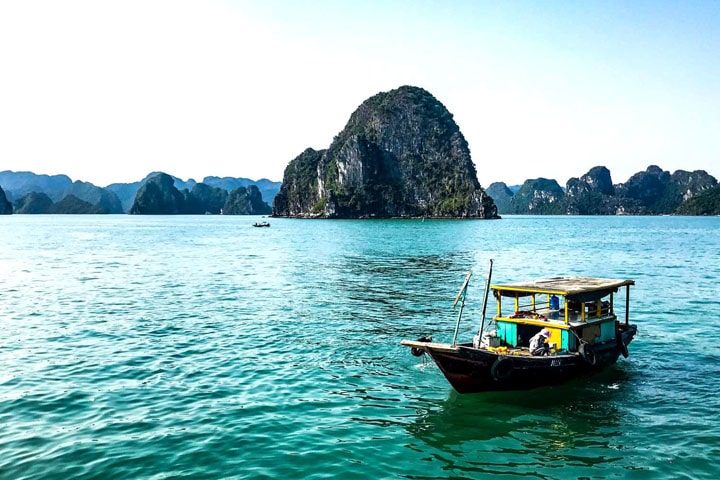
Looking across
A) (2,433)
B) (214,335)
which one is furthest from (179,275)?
(2,433)

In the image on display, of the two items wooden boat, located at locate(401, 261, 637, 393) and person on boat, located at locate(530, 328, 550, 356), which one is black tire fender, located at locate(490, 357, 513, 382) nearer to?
wooden boat, located at locate(401, 261, 637, 393)

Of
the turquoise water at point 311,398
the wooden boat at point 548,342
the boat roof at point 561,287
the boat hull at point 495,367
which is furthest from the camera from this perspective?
the boat roof at point 561,287

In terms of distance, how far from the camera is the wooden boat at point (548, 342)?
15.1m

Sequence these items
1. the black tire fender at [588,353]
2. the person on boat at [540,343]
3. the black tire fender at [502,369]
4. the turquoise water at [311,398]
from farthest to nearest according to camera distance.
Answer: the black tire fender at [588,353]
the person on boat at [540,343]
the black tire fender at [502,369]
the turquoise water at [311,398]

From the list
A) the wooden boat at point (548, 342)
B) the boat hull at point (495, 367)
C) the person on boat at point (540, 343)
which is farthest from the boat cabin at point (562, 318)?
the boat hull at point (495, 367)

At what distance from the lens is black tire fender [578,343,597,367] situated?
16.6m

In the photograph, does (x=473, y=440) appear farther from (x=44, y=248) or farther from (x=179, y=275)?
(x=44, y=248)

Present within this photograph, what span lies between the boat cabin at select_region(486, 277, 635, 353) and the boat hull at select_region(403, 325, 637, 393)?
77 cm

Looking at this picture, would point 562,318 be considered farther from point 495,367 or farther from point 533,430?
point 533,430

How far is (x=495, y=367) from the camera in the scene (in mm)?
15195

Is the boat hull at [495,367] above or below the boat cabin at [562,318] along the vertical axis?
below

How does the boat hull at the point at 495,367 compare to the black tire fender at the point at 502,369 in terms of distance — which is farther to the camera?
the black tire fender at the point at 502,369

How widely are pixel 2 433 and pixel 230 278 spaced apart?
30.0 meters

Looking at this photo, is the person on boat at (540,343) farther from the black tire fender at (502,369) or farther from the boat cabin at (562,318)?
the black tire fender at (502,369)
